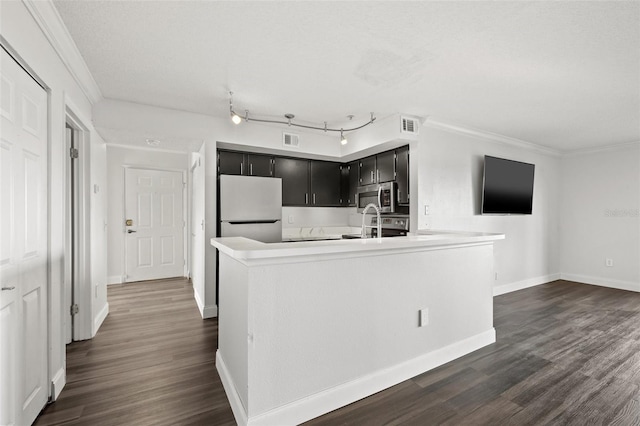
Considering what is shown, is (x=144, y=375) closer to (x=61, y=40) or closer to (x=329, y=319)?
(x=329, y=319)

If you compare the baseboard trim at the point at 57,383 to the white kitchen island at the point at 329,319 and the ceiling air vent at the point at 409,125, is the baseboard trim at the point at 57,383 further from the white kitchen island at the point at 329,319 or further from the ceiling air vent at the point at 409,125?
the ceiling air vent at the point at 409,125

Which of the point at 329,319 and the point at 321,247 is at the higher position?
the point at 321,247

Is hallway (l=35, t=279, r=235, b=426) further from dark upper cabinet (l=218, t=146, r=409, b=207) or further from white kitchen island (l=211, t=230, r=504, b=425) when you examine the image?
dark upper cabinet (l=218, t=146, r=409, b=207)

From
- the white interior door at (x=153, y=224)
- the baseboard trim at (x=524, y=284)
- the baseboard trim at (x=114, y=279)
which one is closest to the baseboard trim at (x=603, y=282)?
the baseboard trim at (x=524, y=284)

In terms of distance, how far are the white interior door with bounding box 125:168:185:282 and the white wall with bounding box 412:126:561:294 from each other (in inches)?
178

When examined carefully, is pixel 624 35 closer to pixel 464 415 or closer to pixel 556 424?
pixel 556 424

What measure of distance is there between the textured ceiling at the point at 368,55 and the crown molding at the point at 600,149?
5.81 ft

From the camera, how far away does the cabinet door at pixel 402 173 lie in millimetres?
3994

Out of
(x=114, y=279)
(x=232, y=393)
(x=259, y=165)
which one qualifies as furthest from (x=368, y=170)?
(x=114, y=279)

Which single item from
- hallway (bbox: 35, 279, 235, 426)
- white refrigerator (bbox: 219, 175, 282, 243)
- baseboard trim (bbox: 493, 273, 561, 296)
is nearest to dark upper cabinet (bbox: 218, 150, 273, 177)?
white refrigerator (bbox: 219, 175, 282, 243)

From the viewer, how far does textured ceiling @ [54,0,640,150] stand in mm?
1829

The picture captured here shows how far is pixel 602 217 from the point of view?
527cm

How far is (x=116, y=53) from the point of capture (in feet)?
7.59

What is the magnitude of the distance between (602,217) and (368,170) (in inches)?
171
